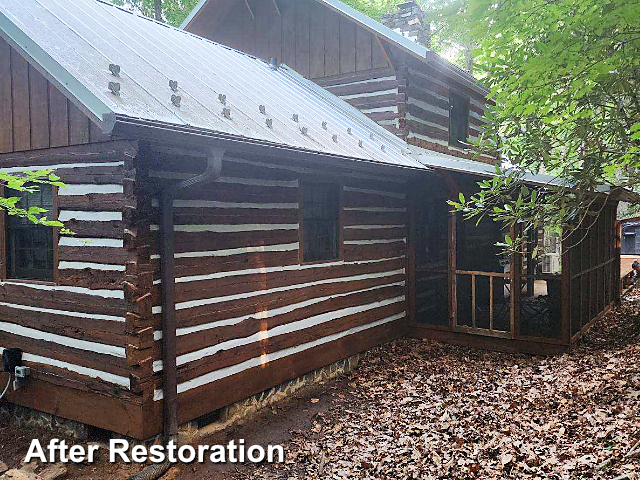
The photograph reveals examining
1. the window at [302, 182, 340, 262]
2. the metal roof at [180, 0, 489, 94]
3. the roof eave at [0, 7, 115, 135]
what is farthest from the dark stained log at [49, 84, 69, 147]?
the metal roof at [180, 0, 489, 94]

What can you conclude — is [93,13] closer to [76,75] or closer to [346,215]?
[76,75]

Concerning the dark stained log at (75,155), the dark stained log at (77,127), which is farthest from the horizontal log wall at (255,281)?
the dark stained log at (77,127)

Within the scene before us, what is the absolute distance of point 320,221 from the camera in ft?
29.7

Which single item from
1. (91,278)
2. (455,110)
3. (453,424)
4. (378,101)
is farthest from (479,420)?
(455,110)

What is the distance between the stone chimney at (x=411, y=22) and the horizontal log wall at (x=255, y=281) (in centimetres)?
567

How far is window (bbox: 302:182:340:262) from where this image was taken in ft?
28.7

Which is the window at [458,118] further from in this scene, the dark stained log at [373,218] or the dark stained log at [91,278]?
the dark stained log at [91,278]

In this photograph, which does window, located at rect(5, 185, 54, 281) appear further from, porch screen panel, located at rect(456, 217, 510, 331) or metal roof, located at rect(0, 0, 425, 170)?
porch screen panel, located at rect(456, 217, 510, 331)

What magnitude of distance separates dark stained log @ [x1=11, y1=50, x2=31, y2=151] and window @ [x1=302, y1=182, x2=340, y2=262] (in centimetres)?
389

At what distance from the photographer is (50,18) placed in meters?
6.75

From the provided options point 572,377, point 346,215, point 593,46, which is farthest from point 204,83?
point 572,377

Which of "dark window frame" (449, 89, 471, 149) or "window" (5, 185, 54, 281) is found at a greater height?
"dark window frame" (449, 89, 471, 149)

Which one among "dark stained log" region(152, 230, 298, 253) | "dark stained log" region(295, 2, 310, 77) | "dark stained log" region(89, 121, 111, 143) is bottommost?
"dark stained log" region(152, 230, 298, 253)

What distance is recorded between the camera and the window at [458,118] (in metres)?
13.8
